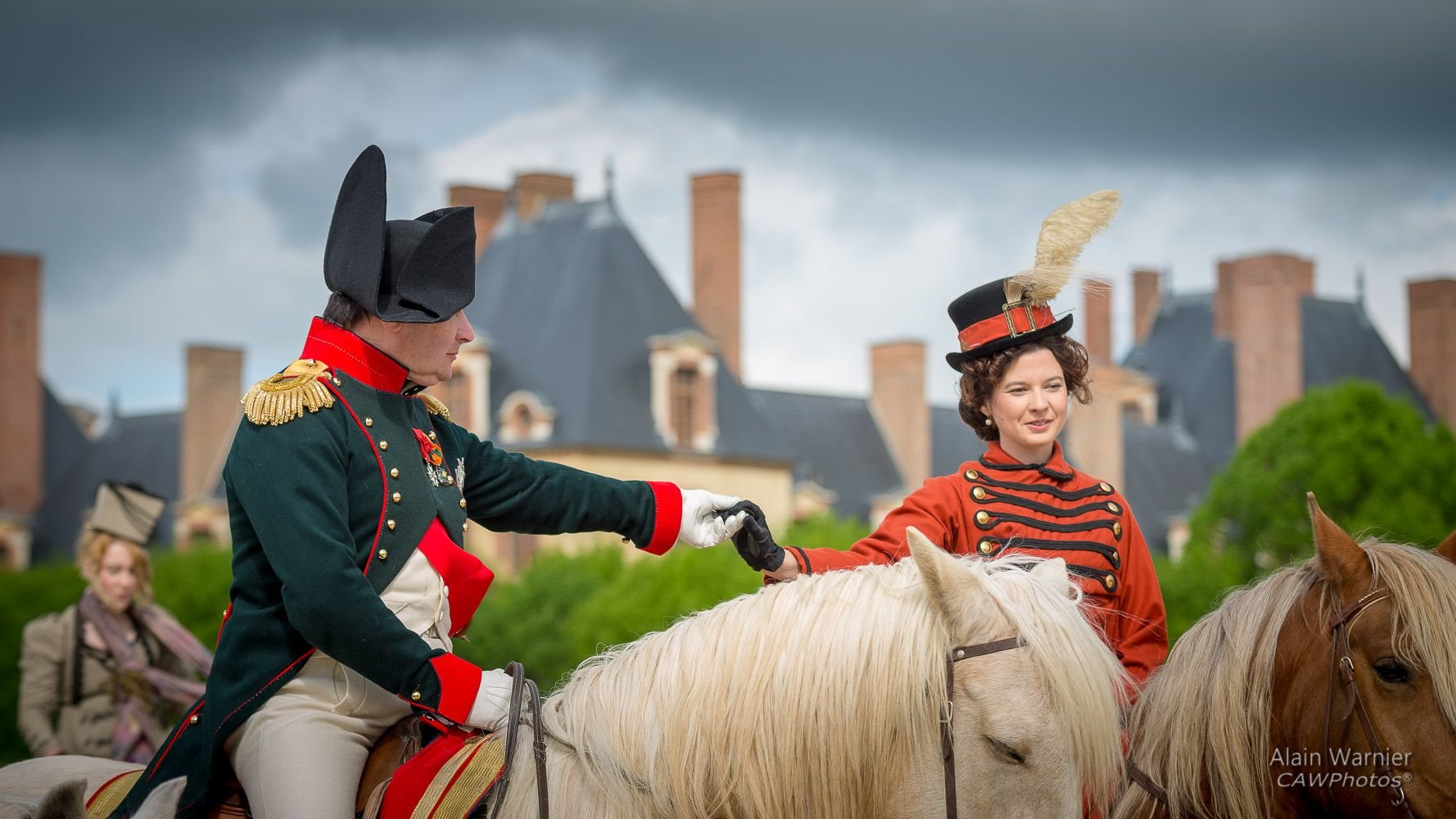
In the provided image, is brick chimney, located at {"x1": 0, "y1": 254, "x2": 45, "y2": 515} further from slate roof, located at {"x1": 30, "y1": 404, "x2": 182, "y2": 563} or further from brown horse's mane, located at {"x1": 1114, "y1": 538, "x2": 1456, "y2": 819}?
brown horse's mane, located at {"x1": 1114, "y1": 538, "x2": 1456, "y2": 819}

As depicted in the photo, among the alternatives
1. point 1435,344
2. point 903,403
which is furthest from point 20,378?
point 1435,344

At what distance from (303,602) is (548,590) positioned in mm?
33908

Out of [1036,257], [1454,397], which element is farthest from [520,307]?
[1036,257]

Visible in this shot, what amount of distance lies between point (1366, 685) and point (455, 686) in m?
2.00

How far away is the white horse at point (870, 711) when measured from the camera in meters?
3.39

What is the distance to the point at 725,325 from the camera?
48.9 m

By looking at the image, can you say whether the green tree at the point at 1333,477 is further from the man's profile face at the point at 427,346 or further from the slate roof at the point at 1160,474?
the man's profile face at the point at 427,346

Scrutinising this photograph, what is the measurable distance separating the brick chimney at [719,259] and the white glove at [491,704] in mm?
43393

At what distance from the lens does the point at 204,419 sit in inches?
1962

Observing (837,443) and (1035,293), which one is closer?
(1035,293)

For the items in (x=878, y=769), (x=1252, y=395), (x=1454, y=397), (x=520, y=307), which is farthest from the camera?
(x=1454, y=397)

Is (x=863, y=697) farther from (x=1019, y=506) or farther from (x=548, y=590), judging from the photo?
(x=548, y=590)

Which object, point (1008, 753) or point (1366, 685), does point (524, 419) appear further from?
point (1008, 753)

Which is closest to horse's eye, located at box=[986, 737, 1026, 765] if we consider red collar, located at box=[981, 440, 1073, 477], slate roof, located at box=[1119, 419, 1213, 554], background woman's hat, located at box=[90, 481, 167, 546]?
red collar, located at box=[981, 440, 1073, 477]
